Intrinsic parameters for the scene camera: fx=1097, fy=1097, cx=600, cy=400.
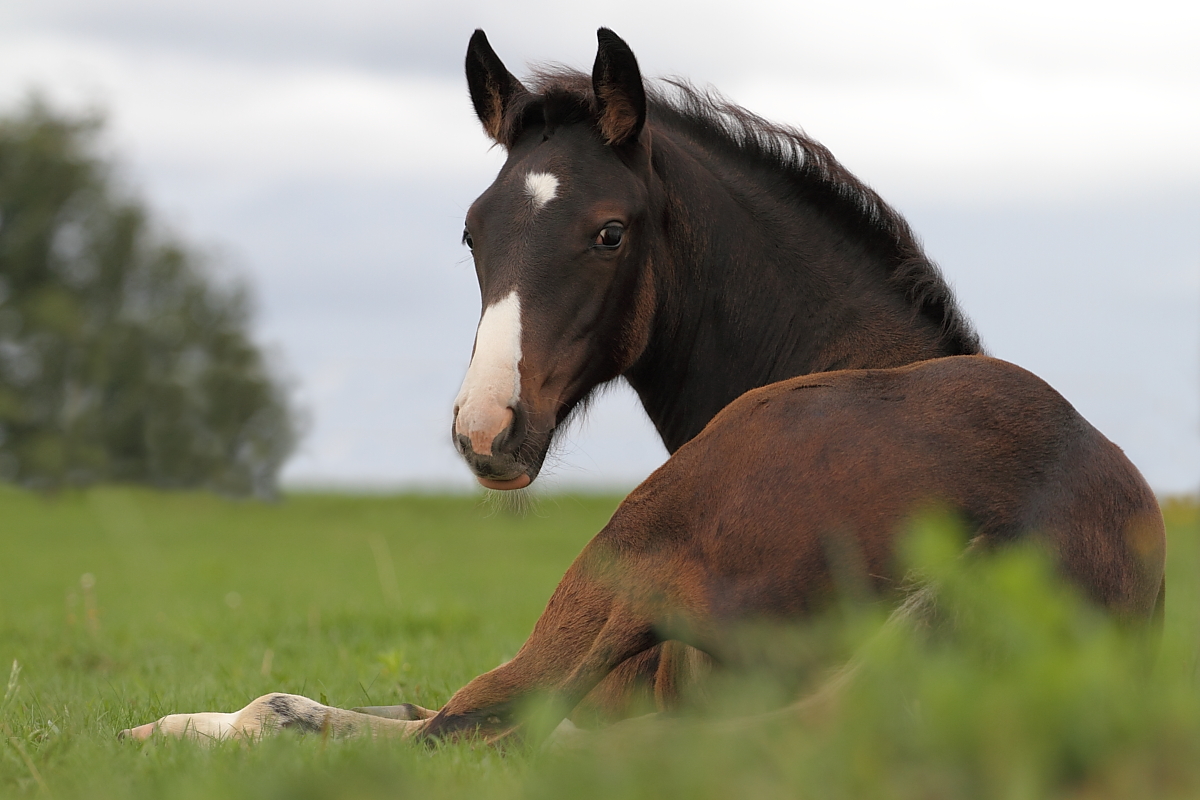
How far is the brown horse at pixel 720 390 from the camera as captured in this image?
9.75 feet

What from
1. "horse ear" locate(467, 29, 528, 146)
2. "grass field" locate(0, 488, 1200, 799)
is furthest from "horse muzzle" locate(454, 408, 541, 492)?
"horse ear" locate(467, 29, 528, 146)

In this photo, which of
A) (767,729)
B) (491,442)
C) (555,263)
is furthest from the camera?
(555,263)

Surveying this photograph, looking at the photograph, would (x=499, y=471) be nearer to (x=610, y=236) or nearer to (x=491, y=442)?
(x=491, y=442)

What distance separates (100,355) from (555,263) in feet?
143

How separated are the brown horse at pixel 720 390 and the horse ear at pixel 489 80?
0.01 metres

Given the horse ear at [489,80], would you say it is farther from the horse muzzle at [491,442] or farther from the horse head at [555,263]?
the horse muzzle at [491,442]

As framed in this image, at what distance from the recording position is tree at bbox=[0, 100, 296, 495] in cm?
4212

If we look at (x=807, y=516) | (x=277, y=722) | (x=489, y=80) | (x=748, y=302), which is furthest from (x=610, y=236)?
(x=277, y=722)

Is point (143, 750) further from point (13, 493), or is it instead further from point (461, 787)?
point (13, 493)

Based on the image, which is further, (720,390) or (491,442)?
(720,390)

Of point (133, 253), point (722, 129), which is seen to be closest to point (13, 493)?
point (133, 253)

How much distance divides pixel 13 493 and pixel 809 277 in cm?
4165

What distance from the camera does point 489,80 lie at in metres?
4.73

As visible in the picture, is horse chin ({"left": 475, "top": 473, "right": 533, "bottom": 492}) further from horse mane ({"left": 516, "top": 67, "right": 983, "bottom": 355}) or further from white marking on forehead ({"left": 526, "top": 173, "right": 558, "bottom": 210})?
horse mane ({"left": 516, "top": 67, "right": 983, "bottom": 355})
